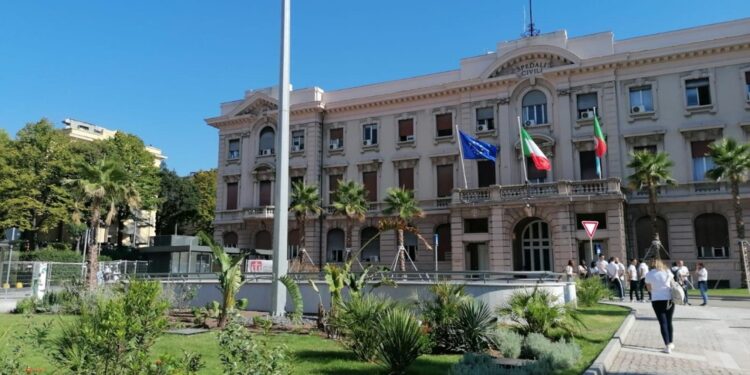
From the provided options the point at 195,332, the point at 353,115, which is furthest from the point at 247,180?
the point at 195,332

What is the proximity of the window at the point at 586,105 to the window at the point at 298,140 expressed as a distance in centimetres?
2036

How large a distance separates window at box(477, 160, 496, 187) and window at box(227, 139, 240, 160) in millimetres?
20393

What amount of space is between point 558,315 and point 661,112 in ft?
85.9

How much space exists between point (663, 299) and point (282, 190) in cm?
899

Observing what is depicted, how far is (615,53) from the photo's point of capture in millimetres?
33312

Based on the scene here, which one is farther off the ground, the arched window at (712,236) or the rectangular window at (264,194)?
the rectangular window at (264,194)

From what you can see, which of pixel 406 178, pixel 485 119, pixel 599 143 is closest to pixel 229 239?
pixel 406 178

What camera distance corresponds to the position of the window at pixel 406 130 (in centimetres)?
3967

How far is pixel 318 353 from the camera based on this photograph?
9.88 meters

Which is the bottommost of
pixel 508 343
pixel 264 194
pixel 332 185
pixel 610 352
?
pixel 610 352

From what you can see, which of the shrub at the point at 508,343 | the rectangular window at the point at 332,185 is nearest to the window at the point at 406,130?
the rectangular window at the point at 332,185

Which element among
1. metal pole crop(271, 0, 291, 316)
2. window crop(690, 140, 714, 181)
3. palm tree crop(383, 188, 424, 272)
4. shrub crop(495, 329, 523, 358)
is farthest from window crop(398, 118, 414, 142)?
shrub crop(495, 329, 523, 358)

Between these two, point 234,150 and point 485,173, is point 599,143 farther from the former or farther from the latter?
point 234,150

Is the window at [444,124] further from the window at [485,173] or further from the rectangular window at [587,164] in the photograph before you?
the rectangular window at [587,164]
